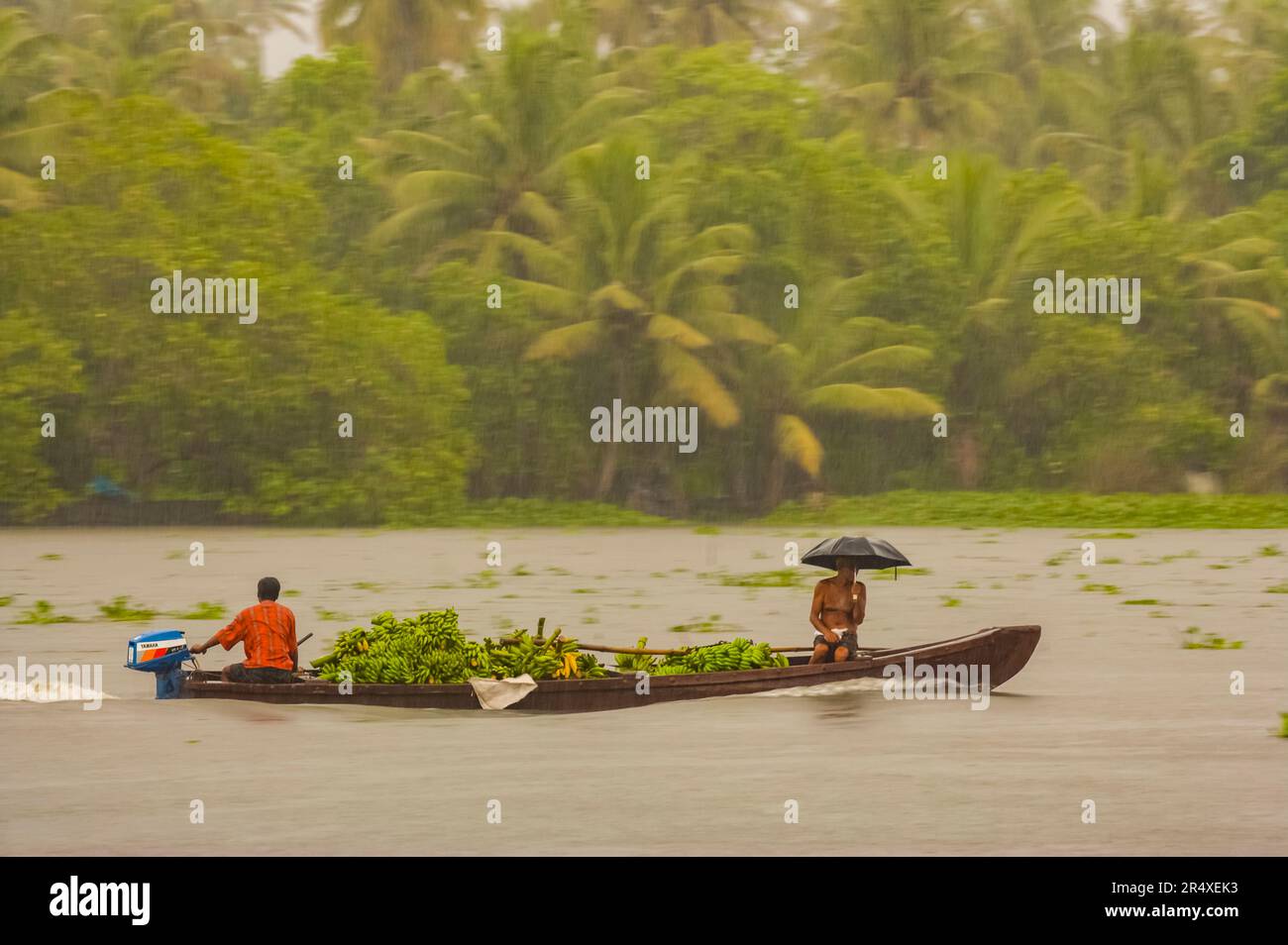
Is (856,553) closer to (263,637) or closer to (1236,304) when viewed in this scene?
(263,637)

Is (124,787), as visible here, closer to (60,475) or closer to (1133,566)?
(1133,566)

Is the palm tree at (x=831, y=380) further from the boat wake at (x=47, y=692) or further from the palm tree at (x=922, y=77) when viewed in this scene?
the boat wake at (x=47, y=692)

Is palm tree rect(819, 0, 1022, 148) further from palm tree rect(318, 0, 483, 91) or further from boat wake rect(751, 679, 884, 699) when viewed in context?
boat wake rect(751, 679, 884, 699)

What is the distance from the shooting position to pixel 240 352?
3638cm

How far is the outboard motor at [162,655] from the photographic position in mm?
13391

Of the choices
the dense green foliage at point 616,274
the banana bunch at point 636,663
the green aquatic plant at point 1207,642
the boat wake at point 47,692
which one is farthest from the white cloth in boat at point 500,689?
the dense green foliage at point 616,274

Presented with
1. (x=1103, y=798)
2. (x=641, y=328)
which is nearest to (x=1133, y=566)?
(x=641, y=328)

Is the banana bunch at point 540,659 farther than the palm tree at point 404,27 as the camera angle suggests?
No

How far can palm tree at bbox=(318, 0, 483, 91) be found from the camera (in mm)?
47281

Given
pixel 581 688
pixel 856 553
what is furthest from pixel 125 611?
pixel 856 553

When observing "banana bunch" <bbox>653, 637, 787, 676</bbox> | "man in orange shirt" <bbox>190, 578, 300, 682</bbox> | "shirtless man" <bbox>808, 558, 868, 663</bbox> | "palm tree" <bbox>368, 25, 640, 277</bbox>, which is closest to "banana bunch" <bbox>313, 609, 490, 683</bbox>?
"man in orange shirt" <bbox>190, 578, 300, 682</bbox>

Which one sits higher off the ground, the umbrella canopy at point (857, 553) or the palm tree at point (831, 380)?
the palm tree at point (831, 380)

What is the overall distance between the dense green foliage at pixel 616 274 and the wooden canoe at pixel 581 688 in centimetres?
2287

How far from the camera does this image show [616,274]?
38562mm
